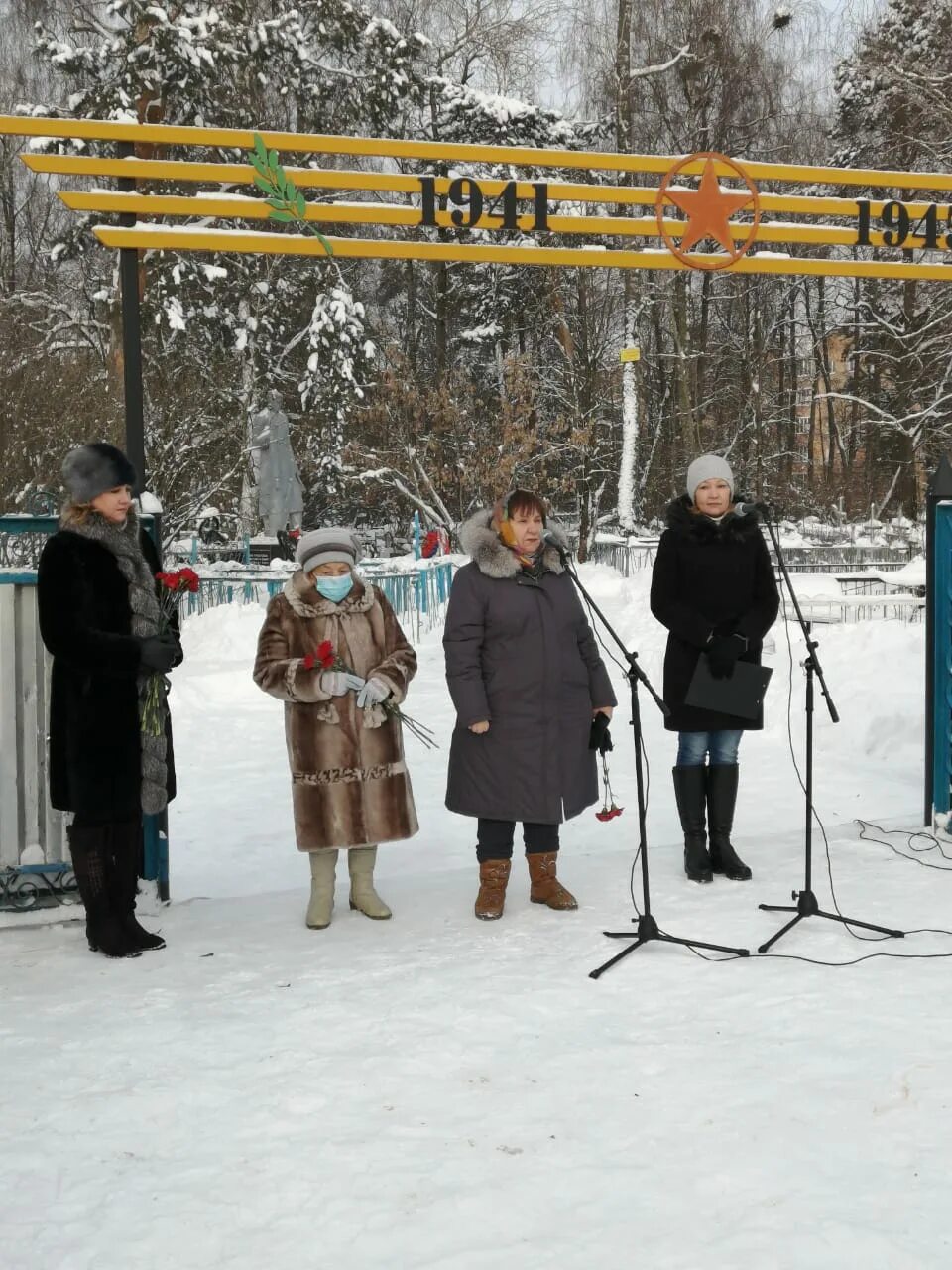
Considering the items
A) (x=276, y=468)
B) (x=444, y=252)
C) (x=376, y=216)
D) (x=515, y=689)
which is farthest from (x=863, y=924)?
(x=276, y=468)

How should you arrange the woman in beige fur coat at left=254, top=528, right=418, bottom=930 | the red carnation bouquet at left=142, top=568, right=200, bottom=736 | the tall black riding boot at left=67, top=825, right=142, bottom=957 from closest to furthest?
the tall black riding boot at left=67, top=825, right=142, bottom=957
the red carnation bouquet at left=142, top=568, right=200, bottom=736
the woman in beige fur coat at left=254, top=528, right=418, bottom=930

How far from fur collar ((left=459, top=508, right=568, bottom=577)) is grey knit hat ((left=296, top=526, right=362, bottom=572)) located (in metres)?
0.44

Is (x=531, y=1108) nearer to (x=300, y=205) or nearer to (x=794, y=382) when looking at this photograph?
(x=300, y=205)

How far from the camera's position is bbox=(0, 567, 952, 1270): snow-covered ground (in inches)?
98.7

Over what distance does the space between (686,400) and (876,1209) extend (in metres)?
21.5

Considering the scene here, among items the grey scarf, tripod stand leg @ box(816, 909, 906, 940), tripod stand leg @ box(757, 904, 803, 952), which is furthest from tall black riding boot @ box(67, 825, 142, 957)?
tripod stand leg @ box(816, 909, 906, 940)

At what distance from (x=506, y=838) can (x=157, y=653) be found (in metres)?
1.45

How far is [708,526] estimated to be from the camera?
5004mm

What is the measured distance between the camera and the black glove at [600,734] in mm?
4617

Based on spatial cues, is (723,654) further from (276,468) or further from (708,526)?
(276,468)

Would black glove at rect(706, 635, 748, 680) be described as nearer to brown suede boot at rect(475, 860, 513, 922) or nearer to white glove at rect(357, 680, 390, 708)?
brown suede boot at rect(475, 860, 513, 922)

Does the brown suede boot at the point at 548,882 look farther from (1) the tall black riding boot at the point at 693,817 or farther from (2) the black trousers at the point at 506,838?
(1) the tall black riding boot at the point at 693,817

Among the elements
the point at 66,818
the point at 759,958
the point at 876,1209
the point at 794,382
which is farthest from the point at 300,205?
the point at 794,382

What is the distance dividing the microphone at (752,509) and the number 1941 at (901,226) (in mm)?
2123
